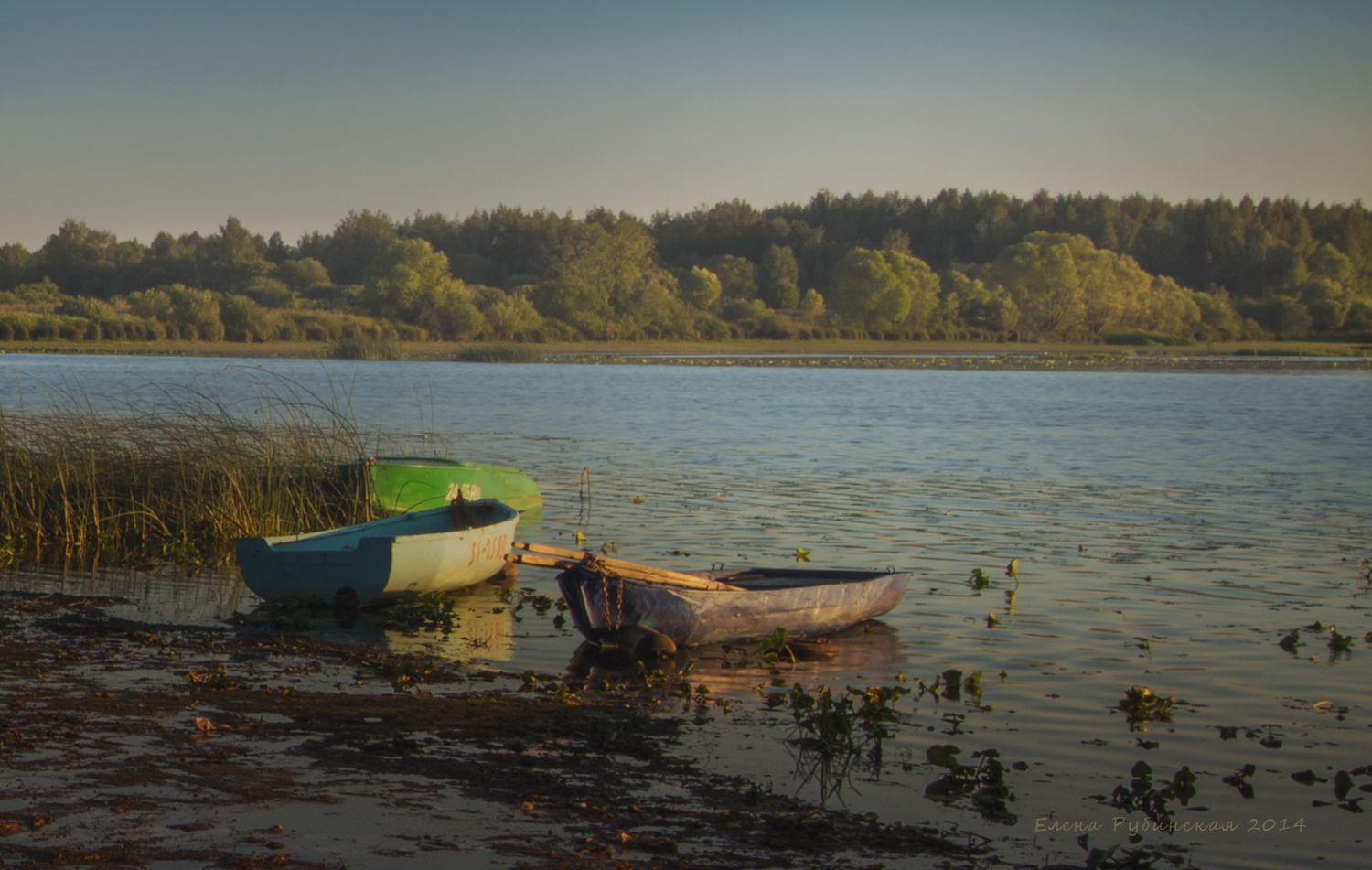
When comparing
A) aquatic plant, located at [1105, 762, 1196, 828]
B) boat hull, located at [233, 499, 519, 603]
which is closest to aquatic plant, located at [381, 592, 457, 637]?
boat hull, located at [233, 499, 519, 603]

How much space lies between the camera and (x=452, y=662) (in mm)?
10156

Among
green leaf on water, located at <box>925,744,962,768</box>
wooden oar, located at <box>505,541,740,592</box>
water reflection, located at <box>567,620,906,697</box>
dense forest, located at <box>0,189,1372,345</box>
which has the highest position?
dense forest, located at <box>0,189,1372,345</box>

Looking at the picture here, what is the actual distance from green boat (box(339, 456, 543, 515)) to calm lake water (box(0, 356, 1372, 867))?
0.58m

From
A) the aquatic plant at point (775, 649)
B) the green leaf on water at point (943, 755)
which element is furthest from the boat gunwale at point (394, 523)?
the green leaf on water at point (943, 755)

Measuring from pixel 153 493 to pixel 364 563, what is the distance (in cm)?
497

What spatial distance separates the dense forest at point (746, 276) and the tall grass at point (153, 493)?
6547 centimetres

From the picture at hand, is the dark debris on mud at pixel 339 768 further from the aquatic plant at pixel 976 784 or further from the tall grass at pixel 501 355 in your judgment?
the tall grass at pixel 501 355

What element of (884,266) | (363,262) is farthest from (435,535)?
(363,262)

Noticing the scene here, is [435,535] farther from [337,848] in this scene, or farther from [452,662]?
[337,848]

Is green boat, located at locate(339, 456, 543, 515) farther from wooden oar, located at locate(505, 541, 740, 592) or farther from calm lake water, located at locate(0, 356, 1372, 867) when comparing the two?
wooden oar, located at locate(505, 541, 740, 592)

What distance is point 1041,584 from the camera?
46.9 ft

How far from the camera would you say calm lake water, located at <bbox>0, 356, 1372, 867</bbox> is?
761 centimetres

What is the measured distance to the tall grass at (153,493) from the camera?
48.5ft

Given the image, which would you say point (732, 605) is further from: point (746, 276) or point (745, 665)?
point (746, 276)
